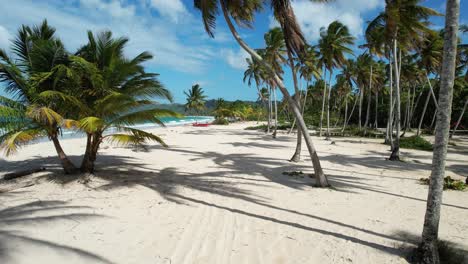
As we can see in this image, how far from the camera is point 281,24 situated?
A: 736 cm

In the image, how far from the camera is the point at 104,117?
754 cm

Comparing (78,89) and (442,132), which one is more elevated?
(78,89)

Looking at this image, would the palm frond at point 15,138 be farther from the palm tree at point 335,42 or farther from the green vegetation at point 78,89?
the palm tree at point 335,42

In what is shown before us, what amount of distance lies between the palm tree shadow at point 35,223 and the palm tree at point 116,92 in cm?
241

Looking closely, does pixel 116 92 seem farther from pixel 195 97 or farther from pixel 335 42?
pixel 195 97

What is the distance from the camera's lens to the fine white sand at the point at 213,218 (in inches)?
146

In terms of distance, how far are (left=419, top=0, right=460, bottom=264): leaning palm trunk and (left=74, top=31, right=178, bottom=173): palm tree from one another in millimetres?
6006

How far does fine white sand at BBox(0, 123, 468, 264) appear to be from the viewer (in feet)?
12.2

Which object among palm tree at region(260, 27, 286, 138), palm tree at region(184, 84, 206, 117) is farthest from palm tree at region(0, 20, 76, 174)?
palm tree at region(184, 84, 206, 117)

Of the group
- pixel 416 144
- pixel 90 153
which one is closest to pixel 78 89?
pixel 90 153

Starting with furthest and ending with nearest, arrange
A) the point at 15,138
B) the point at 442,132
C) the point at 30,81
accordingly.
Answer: the point at 30,81 < the point at 15,138 < the point at 442,132

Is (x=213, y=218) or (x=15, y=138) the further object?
(x=15, y=138)

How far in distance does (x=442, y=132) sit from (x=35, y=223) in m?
6.33

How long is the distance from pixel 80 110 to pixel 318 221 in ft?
22.0
